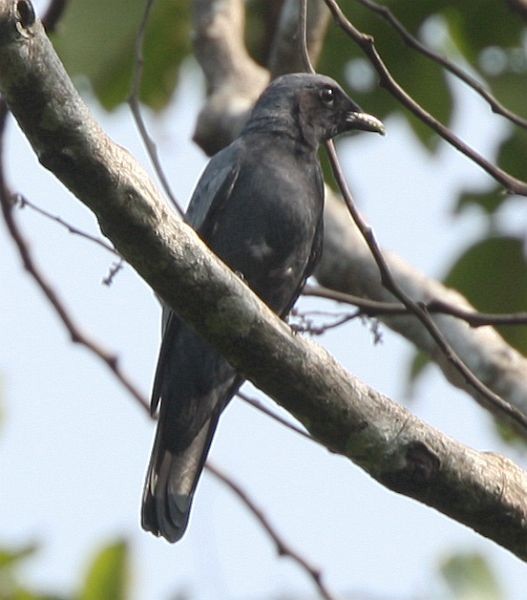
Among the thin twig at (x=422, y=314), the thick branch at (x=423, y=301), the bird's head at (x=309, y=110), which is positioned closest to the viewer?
the thin twig at (x=422, y=314)

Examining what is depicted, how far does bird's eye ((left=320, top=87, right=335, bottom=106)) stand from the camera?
225 inches

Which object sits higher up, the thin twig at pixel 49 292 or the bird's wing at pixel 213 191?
the bird's wing at pixel 213 191

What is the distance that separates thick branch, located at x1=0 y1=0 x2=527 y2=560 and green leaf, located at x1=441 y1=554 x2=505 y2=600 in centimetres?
153

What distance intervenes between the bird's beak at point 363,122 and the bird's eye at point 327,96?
0.28 ft

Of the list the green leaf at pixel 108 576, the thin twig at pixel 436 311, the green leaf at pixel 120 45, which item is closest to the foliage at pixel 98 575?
the green leaf at pixel 108 576

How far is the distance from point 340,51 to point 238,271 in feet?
4.04

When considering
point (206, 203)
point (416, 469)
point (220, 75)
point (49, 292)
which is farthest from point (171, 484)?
point (220, 75)

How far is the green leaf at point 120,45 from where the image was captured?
210 inches

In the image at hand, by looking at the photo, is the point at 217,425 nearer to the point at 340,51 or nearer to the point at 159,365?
the point at 159,365

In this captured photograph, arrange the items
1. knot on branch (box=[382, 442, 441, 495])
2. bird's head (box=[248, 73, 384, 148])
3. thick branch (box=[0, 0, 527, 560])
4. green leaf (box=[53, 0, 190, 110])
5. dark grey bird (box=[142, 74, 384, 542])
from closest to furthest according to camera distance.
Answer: thick branch (box=[0, 0, 527, 560])
knot on branch (box=[382, 442, 441, 495])
dark grey bird (box=[142, 74, 384, 542])
green leaf (box=[53, 0, 190, 110])
bird's head (box=[248, 73, 384, 148])

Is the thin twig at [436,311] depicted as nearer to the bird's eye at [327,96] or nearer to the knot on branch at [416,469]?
the knot on branch at [416,469]

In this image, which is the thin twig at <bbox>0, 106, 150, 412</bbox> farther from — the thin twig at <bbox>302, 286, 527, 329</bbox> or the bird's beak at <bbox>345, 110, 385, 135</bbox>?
the bird's beak at <bbox>345, 110, 385, 135</bbox>

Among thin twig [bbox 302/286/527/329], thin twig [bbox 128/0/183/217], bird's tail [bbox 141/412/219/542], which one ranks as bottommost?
bird's tail [bbox 141/412/219/542]

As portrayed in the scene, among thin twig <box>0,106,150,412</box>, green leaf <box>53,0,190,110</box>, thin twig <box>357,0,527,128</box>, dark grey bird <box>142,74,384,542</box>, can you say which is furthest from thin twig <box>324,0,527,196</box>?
green leaf <box>53,0,190,110</box>
